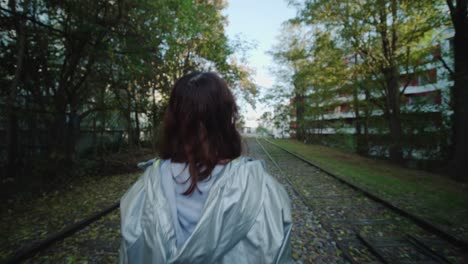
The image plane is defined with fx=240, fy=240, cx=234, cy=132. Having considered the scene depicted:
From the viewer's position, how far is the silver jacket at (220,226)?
3.45 ft

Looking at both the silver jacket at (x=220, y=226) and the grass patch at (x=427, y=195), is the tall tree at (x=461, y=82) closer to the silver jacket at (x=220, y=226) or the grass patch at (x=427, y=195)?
the grass patch at (x=427, y=195)

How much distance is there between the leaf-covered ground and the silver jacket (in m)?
3.30

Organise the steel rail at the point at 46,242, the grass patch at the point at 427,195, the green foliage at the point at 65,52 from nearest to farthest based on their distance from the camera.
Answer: the steel rail at the point at 46,242
the grass patch at the point at 427,195
the green foliage at the point at 65,52

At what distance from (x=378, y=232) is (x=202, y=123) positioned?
4.32 metres

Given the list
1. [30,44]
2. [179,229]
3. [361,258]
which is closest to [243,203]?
[179,229]

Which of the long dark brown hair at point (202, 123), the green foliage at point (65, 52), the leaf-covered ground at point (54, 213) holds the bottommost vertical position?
the leaf-covered ground at point (54, 213)

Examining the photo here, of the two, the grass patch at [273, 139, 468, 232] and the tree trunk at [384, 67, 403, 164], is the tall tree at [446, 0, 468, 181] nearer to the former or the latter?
the grass patch at [273, 139, 468, 232]

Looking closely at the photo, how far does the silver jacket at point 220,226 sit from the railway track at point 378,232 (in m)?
2.82

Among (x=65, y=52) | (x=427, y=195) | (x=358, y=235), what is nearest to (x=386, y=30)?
(x=427, y=195)

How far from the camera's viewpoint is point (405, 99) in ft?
44.8

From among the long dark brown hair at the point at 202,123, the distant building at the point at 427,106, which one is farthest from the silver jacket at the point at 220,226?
the distant building at the point at 427,106

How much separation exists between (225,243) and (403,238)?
13.7 ft

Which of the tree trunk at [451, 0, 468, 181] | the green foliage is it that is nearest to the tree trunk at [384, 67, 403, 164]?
the tree trunk at [451, 0, 468, 181]

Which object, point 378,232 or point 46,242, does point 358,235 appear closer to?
point 378,232
